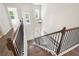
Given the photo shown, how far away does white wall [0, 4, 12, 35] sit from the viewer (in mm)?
2442

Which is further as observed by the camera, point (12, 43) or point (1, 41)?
point (1, 41)

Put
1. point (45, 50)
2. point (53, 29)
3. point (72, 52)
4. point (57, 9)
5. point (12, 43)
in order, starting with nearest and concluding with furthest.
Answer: point (12, 43)
point (72, 52)
point (45, 50)
point (57, 9)
point (53, 29)

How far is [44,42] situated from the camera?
2766mm

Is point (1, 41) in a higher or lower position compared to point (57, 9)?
lower

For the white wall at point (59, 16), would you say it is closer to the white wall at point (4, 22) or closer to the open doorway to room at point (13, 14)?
the open doorway to room at point (13, 14)

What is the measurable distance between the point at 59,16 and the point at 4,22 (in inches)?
54.8

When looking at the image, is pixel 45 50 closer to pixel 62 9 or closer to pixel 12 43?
pixel 62 9

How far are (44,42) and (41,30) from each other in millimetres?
425

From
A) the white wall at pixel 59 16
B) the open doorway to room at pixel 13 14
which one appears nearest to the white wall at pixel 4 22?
the open doorway to room at pixel 13 14

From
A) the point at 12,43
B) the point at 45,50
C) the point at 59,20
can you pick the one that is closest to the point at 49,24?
the point at 59,20

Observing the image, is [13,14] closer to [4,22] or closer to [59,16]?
[4,22]

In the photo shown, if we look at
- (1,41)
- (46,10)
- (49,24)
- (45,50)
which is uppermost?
(46,10)

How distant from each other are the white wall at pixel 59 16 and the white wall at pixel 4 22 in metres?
0.95

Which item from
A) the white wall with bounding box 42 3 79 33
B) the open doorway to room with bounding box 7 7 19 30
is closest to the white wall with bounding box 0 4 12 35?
the open doorway to room with bounding box 7 7 19 30
